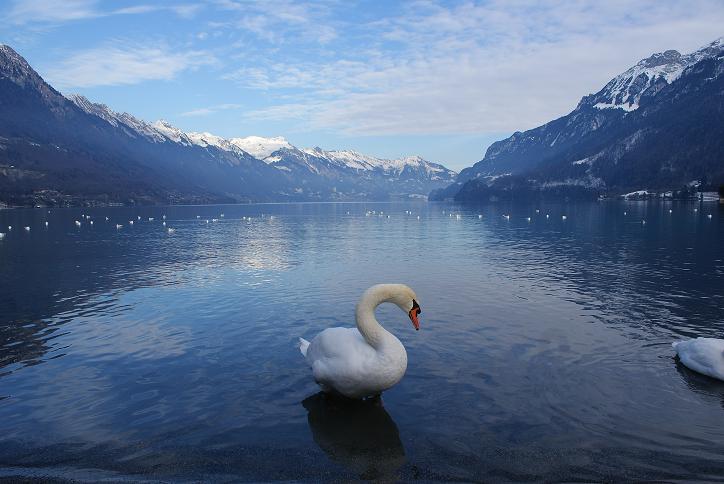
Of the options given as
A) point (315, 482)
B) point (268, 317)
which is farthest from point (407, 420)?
point (268, 317)

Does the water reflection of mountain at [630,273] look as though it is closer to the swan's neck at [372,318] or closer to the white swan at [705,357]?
the white swan at [705,357]

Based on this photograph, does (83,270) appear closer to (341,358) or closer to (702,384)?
(341,358)

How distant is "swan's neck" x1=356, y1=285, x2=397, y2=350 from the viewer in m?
13.5

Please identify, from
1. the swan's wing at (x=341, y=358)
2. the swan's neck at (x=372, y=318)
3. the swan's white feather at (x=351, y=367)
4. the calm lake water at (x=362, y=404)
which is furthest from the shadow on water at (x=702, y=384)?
the swan's wing at (x=341, y=358)

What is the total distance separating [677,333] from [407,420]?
1505 centimetres

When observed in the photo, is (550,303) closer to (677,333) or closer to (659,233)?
(677,333)

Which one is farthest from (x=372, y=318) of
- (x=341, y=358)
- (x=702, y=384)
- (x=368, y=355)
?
(x=702, y=384)

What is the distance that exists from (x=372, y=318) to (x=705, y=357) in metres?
11.7

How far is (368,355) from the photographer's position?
1341 centimetres

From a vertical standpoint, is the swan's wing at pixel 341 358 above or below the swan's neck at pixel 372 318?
below

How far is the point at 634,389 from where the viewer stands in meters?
15.6

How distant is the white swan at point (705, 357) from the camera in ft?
53.2

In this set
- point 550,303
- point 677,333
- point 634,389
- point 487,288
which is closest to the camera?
point 634,389

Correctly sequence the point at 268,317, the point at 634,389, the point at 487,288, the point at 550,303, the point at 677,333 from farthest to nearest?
the point at 487,288 → the point at 550,303 → the point at 268,317 → the point at 677,333 → the point at 634,389
